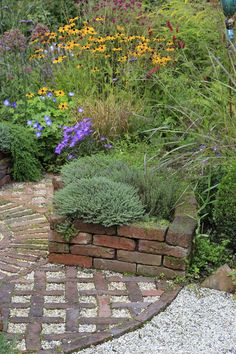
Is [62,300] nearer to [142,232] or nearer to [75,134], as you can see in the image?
[142,232]

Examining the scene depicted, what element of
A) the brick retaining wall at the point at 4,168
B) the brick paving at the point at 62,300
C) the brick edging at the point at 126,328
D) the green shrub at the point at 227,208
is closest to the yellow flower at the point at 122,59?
the brick retaining wall at the point at 4,168

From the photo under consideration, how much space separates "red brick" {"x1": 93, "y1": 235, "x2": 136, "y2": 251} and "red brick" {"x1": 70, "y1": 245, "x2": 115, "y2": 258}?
0.11 feet

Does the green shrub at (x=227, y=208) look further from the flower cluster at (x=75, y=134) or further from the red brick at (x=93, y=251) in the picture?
the flower cluster at (x=75, y=134)

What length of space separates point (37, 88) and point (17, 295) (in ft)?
12.0

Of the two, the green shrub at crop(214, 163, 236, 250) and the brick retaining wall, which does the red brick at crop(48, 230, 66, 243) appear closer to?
the green shrub at crop(214, 163, 236, 250)

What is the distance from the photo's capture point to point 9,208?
211 inches

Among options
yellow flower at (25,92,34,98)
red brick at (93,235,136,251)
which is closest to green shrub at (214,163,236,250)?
red brick at (93,235,136,251)

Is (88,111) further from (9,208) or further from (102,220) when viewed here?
(102,220)

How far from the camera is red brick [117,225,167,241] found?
13.1ft

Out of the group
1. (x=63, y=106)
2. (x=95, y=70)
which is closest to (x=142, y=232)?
(x=63, y=106)

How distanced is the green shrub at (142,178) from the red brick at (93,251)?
1.24ft

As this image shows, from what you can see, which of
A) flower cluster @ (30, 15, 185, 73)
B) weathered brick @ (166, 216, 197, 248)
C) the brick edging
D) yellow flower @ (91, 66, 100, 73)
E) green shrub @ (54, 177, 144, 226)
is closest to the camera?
the brick edging

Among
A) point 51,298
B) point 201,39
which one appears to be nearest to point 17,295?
point 51,298

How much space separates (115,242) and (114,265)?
0.53ft
